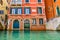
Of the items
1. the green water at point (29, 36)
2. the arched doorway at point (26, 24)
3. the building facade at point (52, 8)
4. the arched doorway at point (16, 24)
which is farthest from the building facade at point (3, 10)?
the green water at point (29, 36)

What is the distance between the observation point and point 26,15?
17266mm

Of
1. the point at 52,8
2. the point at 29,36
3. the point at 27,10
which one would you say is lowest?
the point at 29,36

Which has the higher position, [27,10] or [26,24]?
[27,10]

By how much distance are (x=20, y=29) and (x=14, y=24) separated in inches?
40.6

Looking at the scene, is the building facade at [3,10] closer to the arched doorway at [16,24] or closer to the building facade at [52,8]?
the arched doorway at [16,24]

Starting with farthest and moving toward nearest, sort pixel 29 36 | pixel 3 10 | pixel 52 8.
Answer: pixel 3 10 → pixel 52 8 → pixel 29 36

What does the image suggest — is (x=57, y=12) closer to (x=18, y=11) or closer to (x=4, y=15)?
(x=18, y=11)

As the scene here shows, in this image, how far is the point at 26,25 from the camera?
17.1m

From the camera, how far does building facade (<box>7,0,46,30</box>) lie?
17.0m

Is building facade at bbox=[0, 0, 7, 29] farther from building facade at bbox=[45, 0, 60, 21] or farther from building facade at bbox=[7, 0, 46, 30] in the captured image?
building facade at bbox=[45, 0, 60, 21]

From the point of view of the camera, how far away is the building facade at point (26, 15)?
17.0 m

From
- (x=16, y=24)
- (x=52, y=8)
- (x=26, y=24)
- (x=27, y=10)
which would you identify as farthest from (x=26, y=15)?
(x=52, y=8)

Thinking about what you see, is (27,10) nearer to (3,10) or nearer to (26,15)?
(26,15)

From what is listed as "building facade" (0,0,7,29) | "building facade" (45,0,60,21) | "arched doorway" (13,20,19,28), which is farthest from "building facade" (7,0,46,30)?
"building facade" (0,0,7,29)
